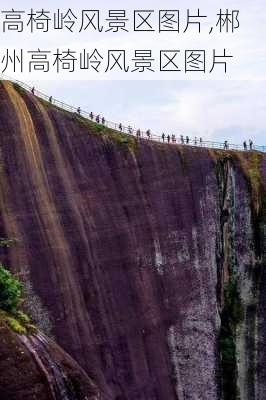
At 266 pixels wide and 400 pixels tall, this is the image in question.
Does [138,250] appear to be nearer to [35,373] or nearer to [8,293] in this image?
[8,293]

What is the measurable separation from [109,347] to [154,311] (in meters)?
4.25

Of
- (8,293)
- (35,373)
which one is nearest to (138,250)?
(8,293)

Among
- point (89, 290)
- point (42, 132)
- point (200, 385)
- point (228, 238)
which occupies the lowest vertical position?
point (200, 385)

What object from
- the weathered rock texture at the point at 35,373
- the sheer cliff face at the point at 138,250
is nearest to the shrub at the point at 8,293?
the weathered rock texture at the point at 35,373

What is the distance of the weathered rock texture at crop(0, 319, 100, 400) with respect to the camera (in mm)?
26422

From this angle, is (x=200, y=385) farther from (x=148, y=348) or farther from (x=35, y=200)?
(x=35, y=200)

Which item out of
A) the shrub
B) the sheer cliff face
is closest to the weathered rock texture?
the shrub

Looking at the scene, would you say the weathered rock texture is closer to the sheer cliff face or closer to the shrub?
the shrub

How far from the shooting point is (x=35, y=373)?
27.1m

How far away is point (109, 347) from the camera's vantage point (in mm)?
39875

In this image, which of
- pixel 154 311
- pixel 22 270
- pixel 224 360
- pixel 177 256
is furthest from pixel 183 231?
pixel 22 270

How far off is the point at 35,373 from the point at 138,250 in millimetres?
16992

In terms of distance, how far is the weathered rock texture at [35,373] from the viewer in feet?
86.7

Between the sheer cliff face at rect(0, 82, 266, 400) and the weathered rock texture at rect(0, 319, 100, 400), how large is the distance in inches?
330
